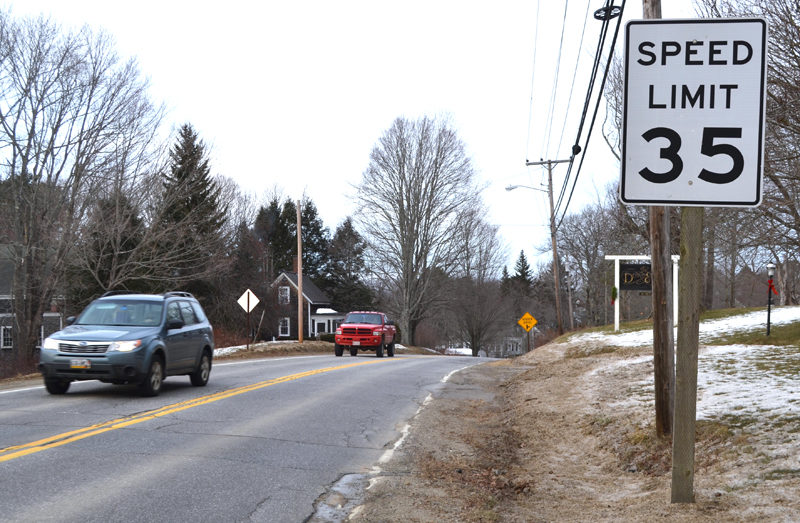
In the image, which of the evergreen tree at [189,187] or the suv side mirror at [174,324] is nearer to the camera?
the suv side mirror at [174,324]

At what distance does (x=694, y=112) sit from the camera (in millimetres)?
5141

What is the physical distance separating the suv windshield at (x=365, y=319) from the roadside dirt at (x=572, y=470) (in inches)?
824

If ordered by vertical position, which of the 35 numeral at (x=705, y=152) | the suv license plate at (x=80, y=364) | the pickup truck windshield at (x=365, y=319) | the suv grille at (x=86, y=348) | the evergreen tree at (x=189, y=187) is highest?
the evergreen tree at (x=189, y=187)

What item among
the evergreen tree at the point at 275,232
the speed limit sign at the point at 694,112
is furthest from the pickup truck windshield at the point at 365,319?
the evergreen tree at the point at 275,232

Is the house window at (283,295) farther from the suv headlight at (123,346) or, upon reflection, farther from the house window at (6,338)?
the suv headlight at (123,346)

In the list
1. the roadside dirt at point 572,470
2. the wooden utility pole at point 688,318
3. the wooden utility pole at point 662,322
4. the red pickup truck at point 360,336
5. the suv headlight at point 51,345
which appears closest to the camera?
the wooden utility pole at point 688,318

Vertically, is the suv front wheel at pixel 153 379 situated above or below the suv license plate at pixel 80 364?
below

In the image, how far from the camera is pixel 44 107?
98.9 feet

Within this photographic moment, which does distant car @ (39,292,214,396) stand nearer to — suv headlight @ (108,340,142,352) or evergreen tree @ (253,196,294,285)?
suv headlight @ (108,340,142,352)

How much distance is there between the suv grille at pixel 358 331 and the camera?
3350 centimetres

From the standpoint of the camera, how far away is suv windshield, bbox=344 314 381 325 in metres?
34.1

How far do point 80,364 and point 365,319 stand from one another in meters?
22.3

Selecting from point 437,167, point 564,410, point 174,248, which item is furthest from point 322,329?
point 564,410

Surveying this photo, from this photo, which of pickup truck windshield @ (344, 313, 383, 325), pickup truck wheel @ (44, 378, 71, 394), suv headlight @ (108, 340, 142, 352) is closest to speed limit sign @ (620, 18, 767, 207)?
suv headlight @ (108, 340, 142, 352)
